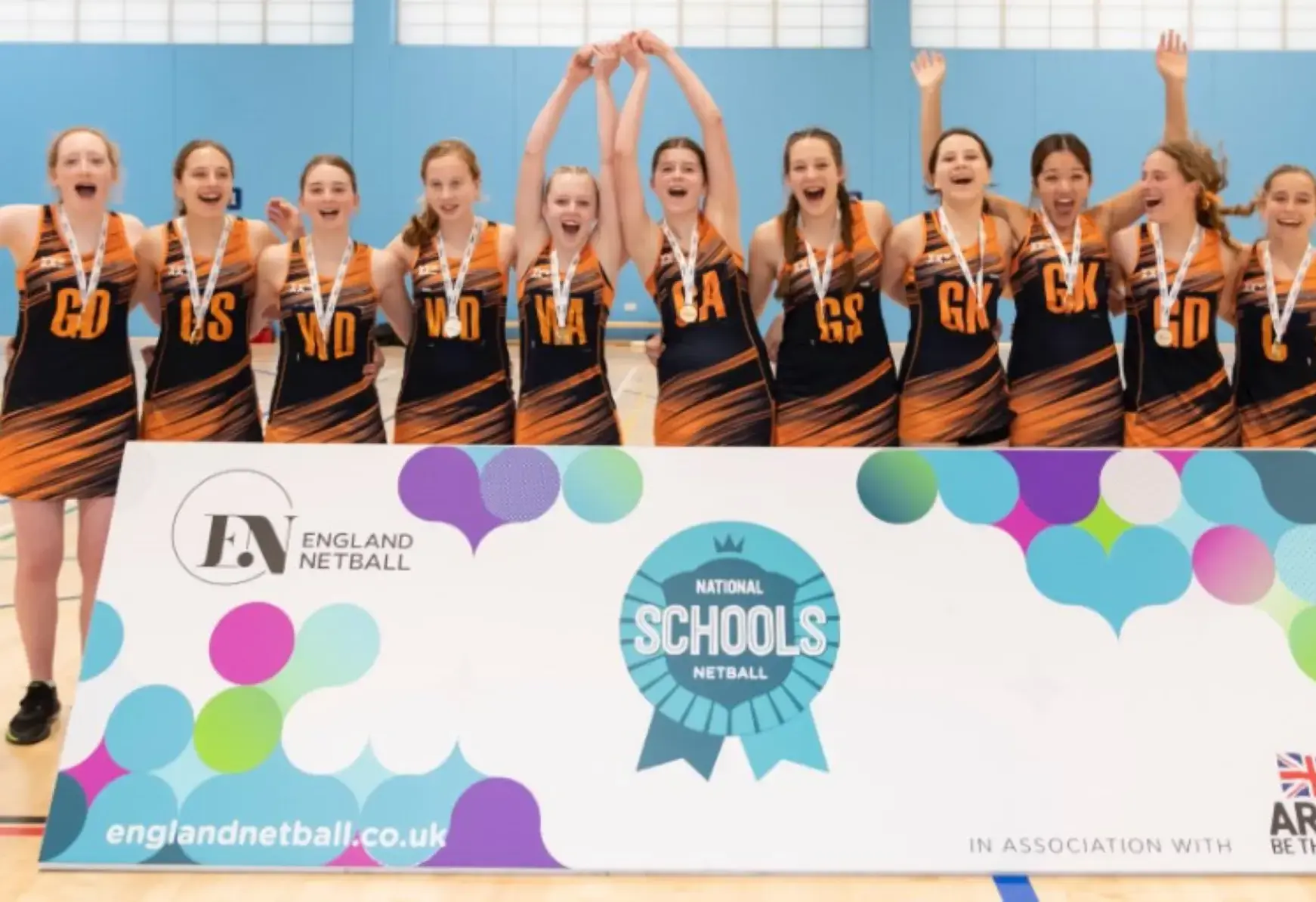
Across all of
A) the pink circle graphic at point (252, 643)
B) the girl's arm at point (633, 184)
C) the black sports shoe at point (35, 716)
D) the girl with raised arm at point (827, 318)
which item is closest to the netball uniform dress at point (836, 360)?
the girl with raised arm at point (827, 318)

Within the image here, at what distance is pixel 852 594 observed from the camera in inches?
116

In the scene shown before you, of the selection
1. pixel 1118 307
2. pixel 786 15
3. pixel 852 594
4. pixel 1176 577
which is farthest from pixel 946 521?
pixel 786 15

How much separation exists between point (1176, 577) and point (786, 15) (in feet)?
49.6

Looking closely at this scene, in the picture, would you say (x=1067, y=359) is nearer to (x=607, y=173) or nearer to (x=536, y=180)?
(x=607, y=173)

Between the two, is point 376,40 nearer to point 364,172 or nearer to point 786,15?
point 364,172

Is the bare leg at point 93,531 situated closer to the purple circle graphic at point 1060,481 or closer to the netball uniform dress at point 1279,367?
the purple circle graphic at point 1060,481

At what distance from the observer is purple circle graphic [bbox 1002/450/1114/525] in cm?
297

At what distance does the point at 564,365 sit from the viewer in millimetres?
3803

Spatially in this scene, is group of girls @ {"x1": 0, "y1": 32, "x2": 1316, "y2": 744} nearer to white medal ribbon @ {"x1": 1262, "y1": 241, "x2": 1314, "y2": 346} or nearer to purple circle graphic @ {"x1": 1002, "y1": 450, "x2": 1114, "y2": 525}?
white medal ribbon @ {"x1": 1262, "y1": 241, "x2": 1314, "y2": 346}

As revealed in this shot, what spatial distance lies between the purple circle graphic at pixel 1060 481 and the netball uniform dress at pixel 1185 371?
884 mm

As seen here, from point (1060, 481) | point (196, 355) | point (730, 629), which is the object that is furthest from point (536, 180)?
point (1060, 481)

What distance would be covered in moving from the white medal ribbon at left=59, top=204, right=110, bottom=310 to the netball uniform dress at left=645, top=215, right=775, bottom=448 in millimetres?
1654

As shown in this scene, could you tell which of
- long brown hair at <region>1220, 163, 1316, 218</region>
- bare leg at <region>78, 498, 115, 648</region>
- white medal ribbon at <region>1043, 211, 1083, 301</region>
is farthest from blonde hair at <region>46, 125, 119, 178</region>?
long brown hair at <region>1220, 163, 1316, 218</region>

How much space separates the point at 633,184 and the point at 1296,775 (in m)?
2.32
